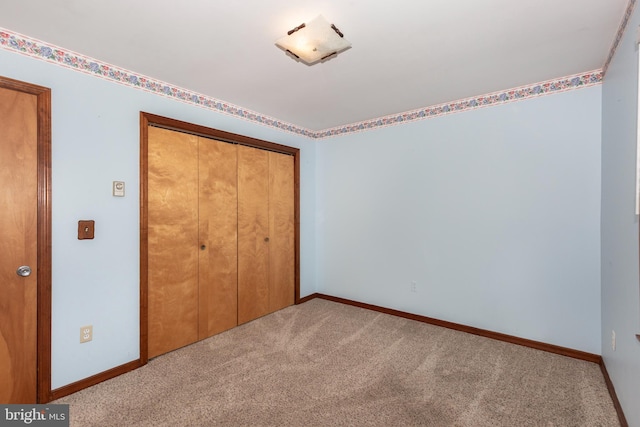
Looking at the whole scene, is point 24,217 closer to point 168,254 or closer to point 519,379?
point 168,254

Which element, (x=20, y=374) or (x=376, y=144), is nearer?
(x=20, y=374)

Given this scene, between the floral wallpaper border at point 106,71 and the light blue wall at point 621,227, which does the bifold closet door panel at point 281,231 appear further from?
the light blue wall at point 621,227

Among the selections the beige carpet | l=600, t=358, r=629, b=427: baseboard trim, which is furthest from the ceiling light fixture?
l=600, t=358, r=629, b=427: baseboard trim

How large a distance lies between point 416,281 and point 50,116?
3561mm

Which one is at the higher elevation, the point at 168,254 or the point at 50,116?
the point at 50,116

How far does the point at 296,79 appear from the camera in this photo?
98.3 inches

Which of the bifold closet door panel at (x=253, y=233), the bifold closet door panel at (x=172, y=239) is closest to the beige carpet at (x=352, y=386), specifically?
the bifold closet door panel at (x=172, y=239)

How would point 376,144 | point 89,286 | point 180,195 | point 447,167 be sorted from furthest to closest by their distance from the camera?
1. point 376,144
2. point 447,167
3. point 180,195
4. point 89,286

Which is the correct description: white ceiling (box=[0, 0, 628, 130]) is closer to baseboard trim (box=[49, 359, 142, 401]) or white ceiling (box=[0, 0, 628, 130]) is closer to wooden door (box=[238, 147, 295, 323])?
wooden door (box=[238, 147, 295, 323])

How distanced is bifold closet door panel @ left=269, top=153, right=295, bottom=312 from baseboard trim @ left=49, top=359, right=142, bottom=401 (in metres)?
1.56

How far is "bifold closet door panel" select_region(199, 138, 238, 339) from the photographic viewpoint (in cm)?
287

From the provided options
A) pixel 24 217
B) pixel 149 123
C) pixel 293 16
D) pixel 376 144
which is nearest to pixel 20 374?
pixel 24 217

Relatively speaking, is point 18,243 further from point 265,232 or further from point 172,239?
point 265,232

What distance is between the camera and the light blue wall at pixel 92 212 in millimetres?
1997
